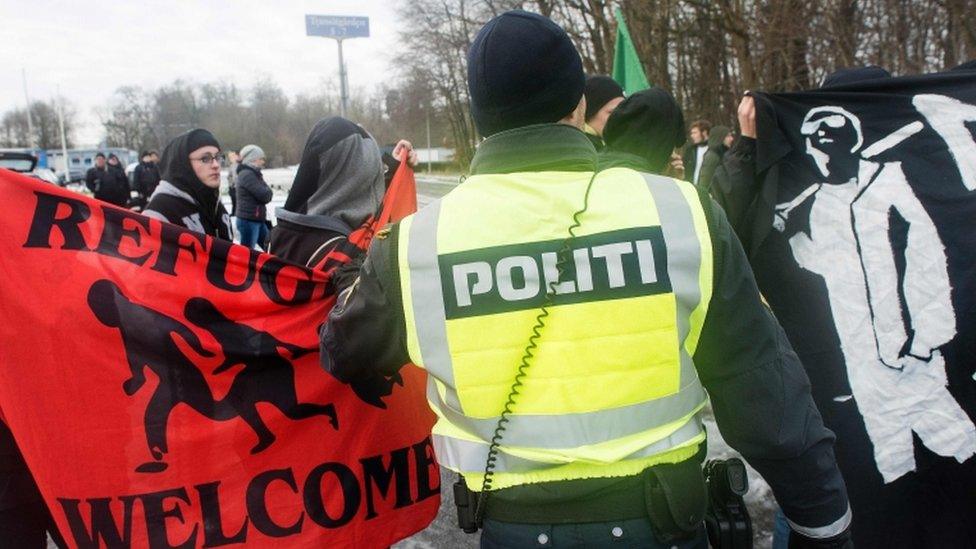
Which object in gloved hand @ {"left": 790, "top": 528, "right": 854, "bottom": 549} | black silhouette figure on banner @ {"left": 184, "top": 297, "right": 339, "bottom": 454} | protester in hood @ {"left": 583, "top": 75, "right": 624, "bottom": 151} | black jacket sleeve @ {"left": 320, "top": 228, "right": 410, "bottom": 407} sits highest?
protester in hood @ {"left": 583, "top": 75, "right": 624, "bottom": 151}

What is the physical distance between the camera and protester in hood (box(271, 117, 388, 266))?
288 centimetres

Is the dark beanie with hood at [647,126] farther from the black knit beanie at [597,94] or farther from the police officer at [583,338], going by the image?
the police officer at [583,338]

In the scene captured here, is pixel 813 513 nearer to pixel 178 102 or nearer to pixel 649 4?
pixel 649 4

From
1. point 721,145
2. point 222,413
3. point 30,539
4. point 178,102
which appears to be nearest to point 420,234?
point 222,413

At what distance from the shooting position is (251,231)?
10219 millimetres

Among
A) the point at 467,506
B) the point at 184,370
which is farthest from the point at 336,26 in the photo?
the point at 467,506

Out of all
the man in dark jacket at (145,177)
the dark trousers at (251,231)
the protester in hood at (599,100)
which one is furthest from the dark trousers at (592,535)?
the man in dark jacket at (145,177)

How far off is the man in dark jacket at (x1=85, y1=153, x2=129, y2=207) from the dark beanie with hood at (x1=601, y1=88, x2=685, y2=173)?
1523 centimetres

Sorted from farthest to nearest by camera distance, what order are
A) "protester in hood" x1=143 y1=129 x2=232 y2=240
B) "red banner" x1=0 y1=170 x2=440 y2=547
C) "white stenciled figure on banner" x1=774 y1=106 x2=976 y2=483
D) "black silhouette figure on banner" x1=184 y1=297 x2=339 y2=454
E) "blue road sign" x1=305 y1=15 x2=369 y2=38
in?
"blue road sign" x1=305 y1=15 x2=369 y2=38 → "protester in hood" x1=143 y1=129 x2=232 y2=240 → "white stenciled figure on banner" x1=774 y1=106 x2=976 y2=483 → "black silhouette figure on banner" x1=184 y1=297 x2=339 y2=454 → "red banner" x1=0 y1=170 x2=440 y2=547

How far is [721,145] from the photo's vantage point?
802 cm

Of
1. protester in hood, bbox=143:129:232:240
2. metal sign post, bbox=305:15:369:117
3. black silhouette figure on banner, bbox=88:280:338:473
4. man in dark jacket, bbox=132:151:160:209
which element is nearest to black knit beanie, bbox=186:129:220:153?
protester in hood, bbox=143:129:232:240

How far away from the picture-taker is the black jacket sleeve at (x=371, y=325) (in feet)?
5.33

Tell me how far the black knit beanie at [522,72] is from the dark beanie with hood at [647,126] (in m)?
1.50

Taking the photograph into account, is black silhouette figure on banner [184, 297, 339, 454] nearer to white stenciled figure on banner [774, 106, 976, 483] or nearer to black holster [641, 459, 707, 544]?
black holster [641, 459, 707, 544]
